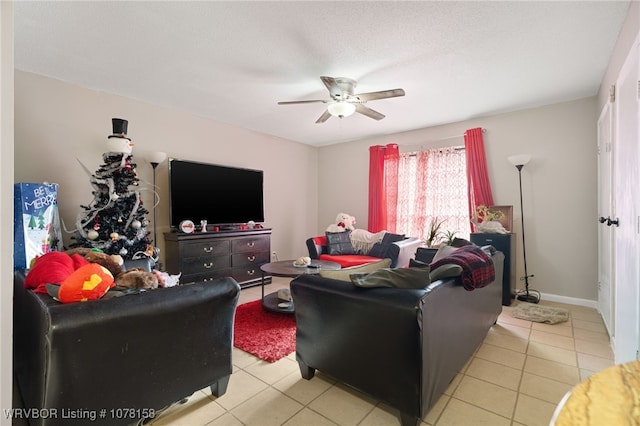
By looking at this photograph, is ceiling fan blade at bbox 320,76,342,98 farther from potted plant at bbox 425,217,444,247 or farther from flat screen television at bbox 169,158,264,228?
potted plant at bbox 425,217,444,247

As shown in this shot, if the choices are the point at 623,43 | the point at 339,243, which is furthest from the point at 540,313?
the point at 339,243

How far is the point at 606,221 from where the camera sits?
7.77 ft

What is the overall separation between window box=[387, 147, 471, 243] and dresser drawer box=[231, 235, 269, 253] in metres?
2.17

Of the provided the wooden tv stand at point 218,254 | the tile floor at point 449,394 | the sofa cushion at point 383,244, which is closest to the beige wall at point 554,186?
the tile floor at point 449,394

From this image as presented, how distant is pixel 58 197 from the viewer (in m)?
2.95

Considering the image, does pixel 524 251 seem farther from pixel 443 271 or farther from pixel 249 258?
pixel 249 258

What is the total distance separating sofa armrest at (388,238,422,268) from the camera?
3.89m

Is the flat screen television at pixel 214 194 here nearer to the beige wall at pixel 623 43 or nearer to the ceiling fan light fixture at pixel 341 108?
the ceiling fan light fixture at pixel 341 108

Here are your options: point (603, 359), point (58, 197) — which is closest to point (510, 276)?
point (603, 359)

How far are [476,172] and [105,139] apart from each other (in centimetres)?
470

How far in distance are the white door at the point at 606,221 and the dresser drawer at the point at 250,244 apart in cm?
383

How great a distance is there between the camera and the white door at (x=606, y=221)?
2439 mm

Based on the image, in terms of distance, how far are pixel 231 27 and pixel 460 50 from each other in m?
1.83

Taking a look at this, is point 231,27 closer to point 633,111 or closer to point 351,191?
point 633,111
